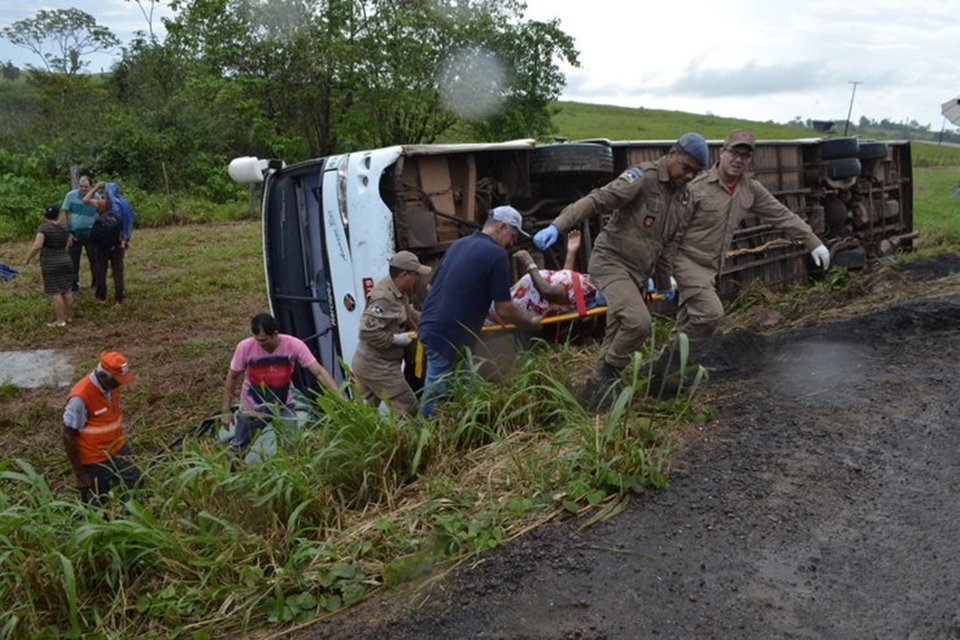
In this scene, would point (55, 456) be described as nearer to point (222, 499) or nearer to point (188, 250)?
point (222, 499)

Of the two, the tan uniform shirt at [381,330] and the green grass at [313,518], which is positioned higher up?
the tan uniform shirt at [381,330]

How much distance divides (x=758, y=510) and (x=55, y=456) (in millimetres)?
5357

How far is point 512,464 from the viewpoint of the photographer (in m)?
3.83

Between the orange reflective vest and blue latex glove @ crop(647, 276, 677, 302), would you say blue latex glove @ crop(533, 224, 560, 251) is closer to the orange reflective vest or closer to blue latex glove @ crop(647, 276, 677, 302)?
blue latex glove @ crop(647, 276, 677, 302)

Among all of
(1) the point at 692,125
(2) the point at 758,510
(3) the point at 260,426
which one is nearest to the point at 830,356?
(2) the point at 758,510

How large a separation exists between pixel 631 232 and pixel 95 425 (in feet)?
11.2

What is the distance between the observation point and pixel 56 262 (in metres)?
9.95

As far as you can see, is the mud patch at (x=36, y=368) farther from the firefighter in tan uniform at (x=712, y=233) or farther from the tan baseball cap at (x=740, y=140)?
the tan baseball cap at (x=740, y=140)

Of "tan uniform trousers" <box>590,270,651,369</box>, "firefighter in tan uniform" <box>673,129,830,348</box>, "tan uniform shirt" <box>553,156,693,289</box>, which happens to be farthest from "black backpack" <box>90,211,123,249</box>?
"firefighter in tan uniform" <box>673,129,830,348</box>

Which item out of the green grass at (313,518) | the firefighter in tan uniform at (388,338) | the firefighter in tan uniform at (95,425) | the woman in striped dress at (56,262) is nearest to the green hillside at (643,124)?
the woman in striped dress at (56,262)

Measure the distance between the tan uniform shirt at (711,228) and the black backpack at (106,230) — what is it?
804cm

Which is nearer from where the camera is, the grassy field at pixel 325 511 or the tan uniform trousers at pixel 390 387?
the grassy field at pixel 325 511

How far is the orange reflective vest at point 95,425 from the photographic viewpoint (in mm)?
5297

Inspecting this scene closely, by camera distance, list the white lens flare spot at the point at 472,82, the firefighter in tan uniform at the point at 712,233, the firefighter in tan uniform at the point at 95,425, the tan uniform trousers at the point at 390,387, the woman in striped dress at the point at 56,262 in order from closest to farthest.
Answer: the firefighter in tan uniform at the point at 95,425 < the firefighter in tan uniform at the point at 712,233 < the tan uniform trousers at the point at 390,387 < the woman in striped dress at the point at 56,262 < the white lens flare spot at the point at 472,82
